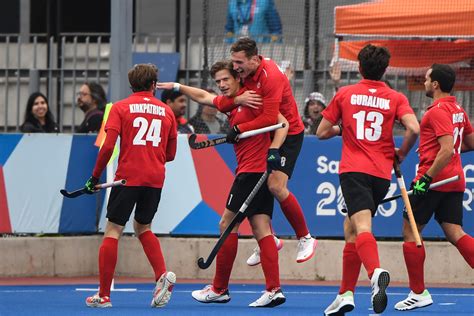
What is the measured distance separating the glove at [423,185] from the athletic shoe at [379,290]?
5.64 feet

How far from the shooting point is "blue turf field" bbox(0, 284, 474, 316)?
40.1ft

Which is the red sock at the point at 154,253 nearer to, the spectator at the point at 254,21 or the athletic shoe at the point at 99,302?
the athletic shoe at the point at 99,302

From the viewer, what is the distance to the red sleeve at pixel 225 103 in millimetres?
12328

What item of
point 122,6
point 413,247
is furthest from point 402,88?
point 413,247

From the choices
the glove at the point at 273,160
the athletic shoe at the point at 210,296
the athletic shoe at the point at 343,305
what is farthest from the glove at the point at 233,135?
the athletic shoe at the point at 343,305

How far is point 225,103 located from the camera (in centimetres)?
1237

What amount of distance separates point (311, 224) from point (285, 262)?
0.51 m

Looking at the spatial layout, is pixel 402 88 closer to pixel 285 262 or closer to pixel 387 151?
pixel 285 262

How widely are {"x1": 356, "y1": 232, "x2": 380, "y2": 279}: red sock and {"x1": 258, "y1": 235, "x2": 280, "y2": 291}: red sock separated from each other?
156 centimetres

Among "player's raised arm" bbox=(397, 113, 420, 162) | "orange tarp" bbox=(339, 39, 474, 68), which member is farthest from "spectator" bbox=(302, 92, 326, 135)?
"player's raised arm" bbox=(397, 113, 420, 162)

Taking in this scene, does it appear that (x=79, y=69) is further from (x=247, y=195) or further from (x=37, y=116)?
(x=247, y=195)

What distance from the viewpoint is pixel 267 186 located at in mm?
12312

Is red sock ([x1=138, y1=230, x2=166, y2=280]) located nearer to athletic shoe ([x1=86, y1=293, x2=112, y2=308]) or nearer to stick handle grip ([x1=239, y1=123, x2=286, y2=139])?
athletic shoe ([x1=86, y1=293, x2=112, y2=308])

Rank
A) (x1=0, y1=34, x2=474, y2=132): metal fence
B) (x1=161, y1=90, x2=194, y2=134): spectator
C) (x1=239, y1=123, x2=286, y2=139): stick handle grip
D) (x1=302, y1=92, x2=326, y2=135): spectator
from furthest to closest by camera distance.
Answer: (x1=0, y1=34, x2=474, y2=132): metal fence → (x1=302, y1=92, x2=326, y2=135): spectator → (x1=161, y1=90, x2=194, y2=134): spectator → (x1=239, y1=123, x2=286, y2=139): stick handle grip
